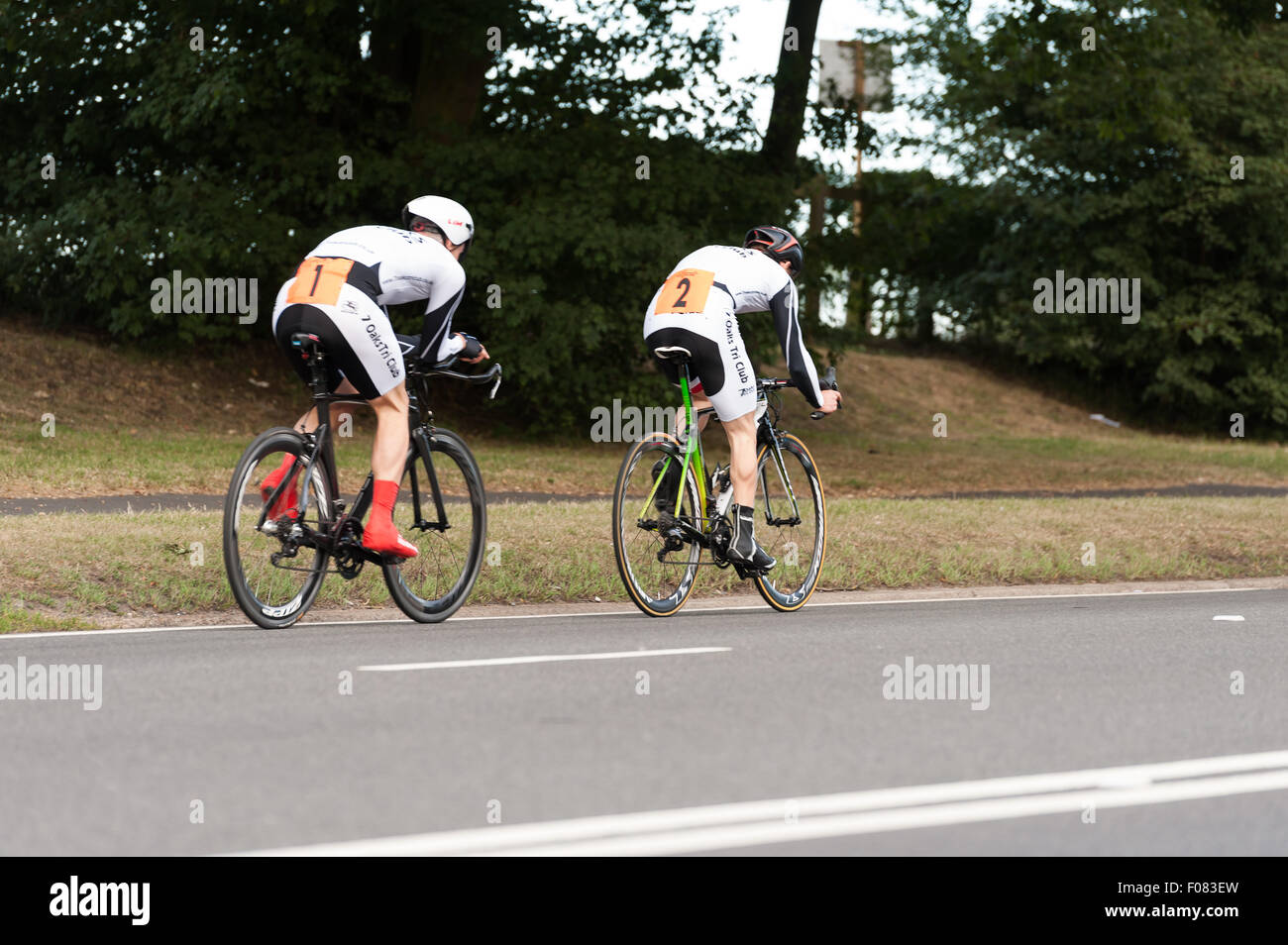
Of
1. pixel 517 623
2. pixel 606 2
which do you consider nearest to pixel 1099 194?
pixel 606 2

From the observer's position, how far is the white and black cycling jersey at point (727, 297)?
8.78 metres

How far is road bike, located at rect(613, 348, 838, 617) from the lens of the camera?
8812mm

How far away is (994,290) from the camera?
36906 millimetres

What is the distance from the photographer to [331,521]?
7898 millimetres

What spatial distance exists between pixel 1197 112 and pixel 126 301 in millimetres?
21223

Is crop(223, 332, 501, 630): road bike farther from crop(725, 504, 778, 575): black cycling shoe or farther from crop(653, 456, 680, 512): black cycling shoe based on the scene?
crop(725, 504, 778, 575): black cycling shoe

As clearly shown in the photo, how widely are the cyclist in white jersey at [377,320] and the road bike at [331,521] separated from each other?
7cm
